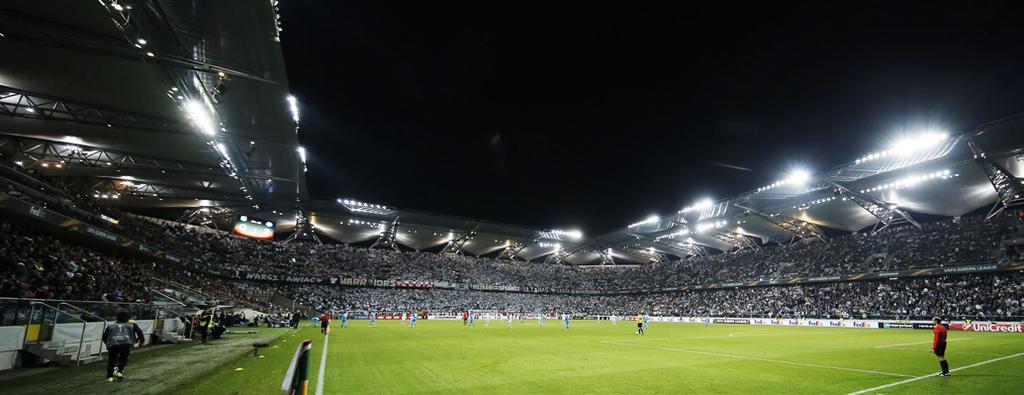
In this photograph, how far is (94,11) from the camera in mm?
14180

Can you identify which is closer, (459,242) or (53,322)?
(53,322)

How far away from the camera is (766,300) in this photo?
52.8m

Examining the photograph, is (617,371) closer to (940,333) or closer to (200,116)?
(940,333)

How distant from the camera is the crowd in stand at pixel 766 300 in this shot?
3566 centimetres

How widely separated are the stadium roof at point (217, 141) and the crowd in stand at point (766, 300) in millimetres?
7802

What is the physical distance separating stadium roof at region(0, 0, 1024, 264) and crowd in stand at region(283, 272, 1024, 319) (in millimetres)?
7802

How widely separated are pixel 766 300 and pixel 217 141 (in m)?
56.9

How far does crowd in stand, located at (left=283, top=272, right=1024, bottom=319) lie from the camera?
1404 inches

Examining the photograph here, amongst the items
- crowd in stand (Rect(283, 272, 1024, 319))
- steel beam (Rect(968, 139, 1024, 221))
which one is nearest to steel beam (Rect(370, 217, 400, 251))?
crowd in stand (Rect(283, 272, 1024, 319))

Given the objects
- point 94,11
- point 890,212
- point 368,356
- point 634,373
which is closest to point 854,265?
point 890,212

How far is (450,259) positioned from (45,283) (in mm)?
57139

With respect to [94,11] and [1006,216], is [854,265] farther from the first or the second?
[94,11]

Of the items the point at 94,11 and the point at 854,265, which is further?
the point at 854,265

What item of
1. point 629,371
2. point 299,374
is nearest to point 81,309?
point 299,374
